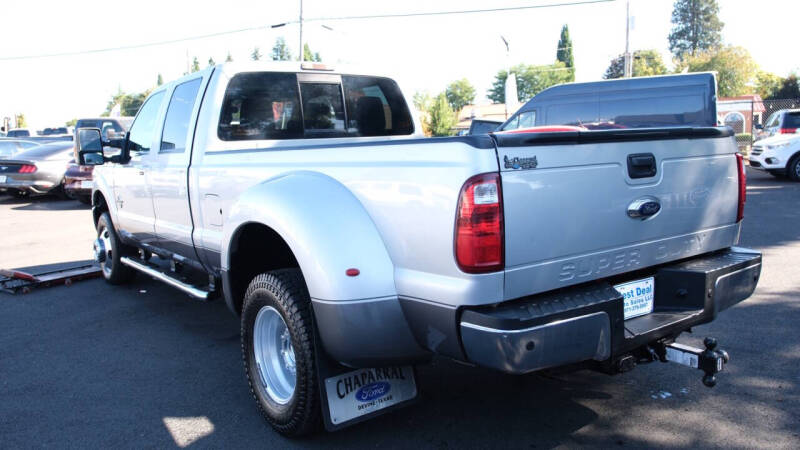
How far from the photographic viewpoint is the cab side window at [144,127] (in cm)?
543

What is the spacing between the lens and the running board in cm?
448

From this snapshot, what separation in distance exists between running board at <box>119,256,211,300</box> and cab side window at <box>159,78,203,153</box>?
1017mm

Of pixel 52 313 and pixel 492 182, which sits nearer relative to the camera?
pixel 492 182

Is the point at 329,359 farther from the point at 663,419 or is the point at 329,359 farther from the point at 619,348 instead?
the point at 663,419

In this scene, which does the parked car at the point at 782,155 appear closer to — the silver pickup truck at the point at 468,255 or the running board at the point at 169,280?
the silver pickup truck at the point at 468,255

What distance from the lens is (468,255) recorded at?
8.11ft

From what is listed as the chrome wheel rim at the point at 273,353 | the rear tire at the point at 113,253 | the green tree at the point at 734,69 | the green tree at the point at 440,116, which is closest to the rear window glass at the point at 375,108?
the chrome wheel rim at the point at 273,353

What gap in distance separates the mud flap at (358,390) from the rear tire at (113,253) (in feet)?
14.1

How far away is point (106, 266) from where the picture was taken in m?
6.81

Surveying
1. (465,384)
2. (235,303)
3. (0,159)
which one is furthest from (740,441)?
(0,159)

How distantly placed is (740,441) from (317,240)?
233 cm

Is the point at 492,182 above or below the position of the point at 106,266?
above

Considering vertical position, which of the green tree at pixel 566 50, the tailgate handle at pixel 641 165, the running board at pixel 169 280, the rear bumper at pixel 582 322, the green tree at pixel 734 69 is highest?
the green tree at pixel 566 50

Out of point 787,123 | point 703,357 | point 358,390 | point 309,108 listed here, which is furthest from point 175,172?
point 787,123
